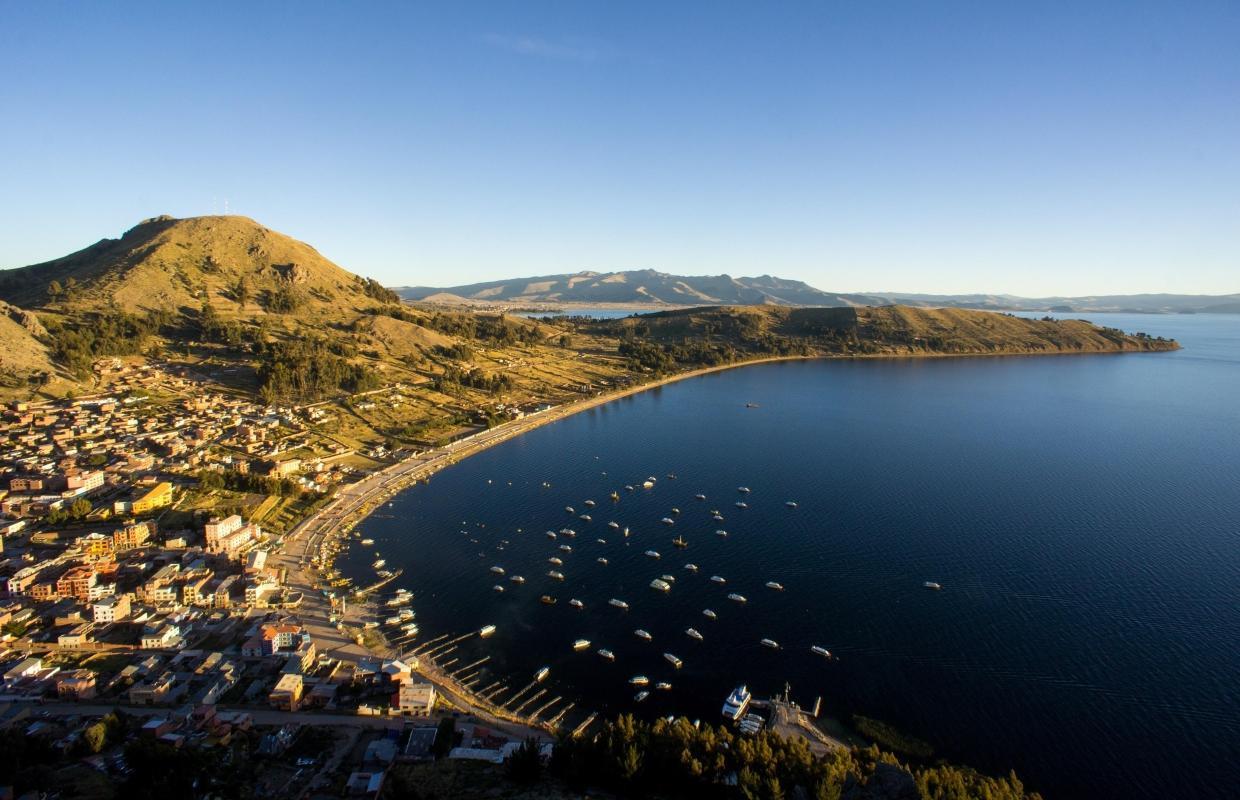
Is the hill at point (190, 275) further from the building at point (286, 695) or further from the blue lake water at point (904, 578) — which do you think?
the building at point (286, 695)

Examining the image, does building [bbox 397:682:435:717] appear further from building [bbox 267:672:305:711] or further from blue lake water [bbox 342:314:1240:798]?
building [bbox 267:672:305:711]

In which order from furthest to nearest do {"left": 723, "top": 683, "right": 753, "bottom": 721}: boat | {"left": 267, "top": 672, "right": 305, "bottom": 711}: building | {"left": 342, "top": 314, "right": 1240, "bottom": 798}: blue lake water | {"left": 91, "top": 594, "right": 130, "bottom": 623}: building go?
{"left": 91, "top": 594, "right": 130, "bottom": 623}: building → {"left": 342, "top": 314, "right": 1240, "bottom": 798}: blue lake water → {"left": 723, "top": 683, "right": 753, "bottom": 721}: boat → {"left": 267, "top": 672, "right": 305, "bottom": 711}: building

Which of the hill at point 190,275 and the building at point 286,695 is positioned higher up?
the hill at point 190,275

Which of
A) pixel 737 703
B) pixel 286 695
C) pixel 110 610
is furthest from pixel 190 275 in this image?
pixel 737 703

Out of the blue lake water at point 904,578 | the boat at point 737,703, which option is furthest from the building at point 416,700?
the boat at point 737,703

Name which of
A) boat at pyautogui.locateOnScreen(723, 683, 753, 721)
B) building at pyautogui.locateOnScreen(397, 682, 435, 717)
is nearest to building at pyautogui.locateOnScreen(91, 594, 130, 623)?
building at pyautogui.locateOnScreen(397, 682, 435, 717)

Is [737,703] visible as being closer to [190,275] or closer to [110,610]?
[110,610]
